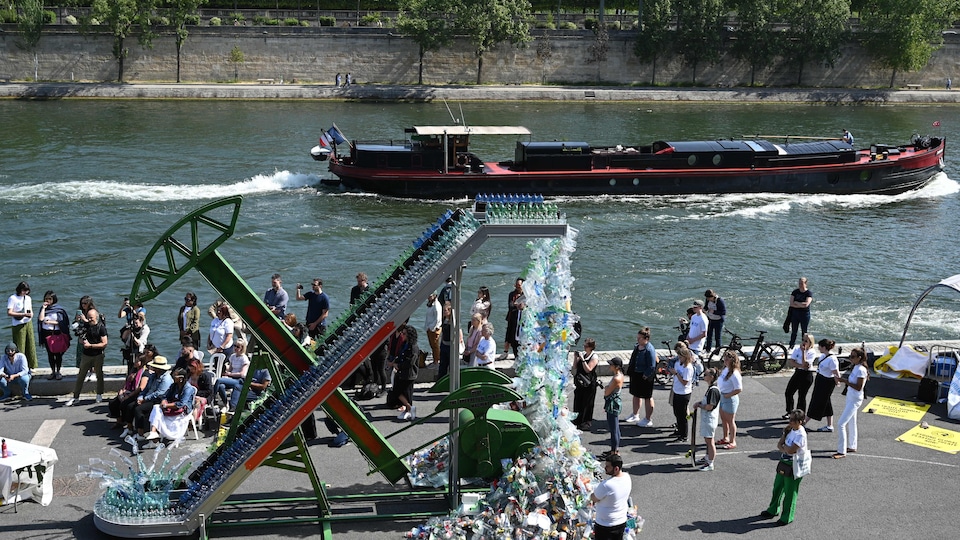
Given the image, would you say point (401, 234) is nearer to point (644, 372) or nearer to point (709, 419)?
point (644, 372)

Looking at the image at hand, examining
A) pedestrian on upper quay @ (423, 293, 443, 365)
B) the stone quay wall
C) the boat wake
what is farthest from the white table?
the stone quay wall

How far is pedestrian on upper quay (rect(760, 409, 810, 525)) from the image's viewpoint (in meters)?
12.3

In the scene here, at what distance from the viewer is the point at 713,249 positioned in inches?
1309

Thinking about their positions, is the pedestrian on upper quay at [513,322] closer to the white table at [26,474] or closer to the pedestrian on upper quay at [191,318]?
the pedestrian on upper quay at [191,318]

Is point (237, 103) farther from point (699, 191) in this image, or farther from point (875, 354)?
point (875, 354)

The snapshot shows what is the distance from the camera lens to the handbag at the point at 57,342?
651 inches

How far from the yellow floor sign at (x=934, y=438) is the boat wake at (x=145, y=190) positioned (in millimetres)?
28347

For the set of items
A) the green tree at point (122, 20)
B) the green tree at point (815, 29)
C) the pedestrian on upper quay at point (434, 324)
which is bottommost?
the pedestrian on upper quay at point (434, 324)

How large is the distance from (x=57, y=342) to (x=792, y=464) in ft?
35.8

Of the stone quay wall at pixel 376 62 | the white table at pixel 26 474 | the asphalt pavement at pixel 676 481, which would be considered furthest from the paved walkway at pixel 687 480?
the stone quay wall at pixel 376 62

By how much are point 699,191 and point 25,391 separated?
95.8 ft

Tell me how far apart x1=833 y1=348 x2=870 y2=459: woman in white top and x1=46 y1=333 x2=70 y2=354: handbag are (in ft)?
37.2

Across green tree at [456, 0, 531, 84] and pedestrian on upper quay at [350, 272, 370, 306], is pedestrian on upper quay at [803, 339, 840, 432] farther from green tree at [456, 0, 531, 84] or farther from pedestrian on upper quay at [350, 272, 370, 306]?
green tree at [456, 0, 531, 84]

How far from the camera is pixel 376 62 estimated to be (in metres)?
76.4
